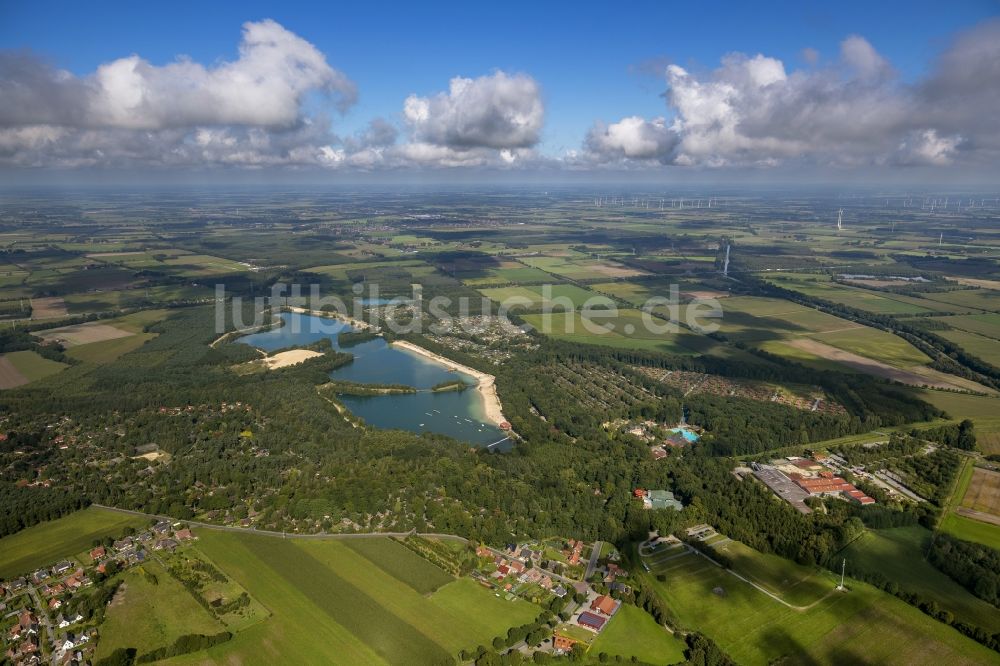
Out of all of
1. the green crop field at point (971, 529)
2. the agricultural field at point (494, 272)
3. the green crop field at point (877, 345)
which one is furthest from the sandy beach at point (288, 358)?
the green crop field at point (877, 345)

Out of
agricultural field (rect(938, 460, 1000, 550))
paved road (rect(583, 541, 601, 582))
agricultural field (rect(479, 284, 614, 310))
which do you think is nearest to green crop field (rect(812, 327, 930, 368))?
agricultural field (rect(938, 460, 1000, 550))

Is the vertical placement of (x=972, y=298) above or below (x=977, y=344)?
above

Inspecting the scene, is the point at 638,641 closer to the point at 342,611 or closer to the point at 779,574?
the point at 779,574

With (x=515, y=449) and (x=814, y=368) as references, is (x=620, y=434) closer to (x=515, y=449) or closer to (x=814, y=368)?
(x=515, y=449)

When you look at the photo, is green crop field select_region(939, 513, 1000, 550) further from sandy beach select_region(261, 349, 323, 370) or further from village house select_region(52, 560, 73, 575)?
sandy beach select_region(261, 349, 323, 370)

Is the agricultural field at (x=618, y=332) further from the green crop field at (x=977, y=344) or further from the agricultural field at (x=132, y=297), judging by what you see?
the agricultural field at (x=132, y=297)

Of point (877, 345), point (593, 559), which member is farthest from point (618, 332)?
point (593, 559)
